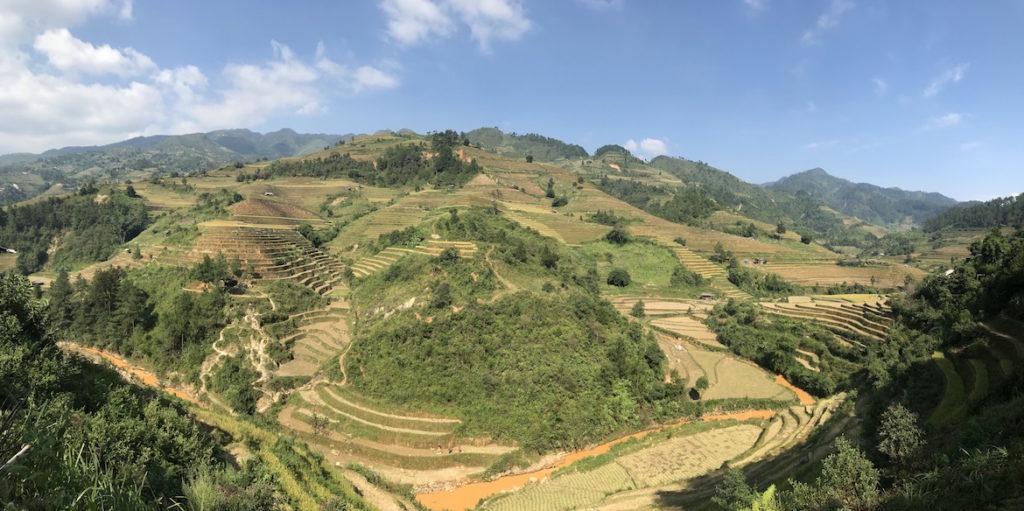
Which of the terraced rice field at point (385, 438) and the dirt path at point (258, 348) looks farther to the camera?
the dirt path at point (258, 348)

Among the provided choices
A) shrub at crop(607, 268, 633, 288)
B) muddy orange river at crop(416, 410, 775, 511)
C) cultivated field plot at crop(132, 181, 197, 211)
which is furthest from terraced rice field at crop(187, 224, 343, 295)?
cultivated field plot at crop(132, 181, 197, 211)

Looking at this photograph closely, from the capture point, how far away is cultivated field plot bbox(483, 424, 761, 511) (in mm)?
19219

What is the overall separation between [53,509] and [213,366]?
29434 millimetres

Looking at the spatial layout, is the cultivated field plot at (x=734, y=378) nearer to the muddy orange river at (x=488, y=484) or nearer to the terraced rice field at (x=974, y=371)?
the muddy orange river at (x=488, y=484)

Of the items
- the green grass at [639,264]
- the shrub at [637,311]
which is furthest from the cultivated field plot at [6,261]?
the shrub at [637,311]

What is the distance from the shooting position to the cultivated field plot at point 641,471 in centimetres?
1922

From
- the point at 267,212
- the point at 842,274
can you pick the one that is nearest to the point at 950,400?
the point at 842,274

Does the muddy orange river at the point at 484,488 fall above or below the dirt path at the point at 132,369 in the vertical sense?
above

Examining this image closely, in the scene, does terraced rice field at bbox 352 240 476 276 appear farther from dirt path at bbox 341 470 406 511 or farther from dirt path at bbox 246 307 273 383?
dirt path at bbox 341 470 406 511

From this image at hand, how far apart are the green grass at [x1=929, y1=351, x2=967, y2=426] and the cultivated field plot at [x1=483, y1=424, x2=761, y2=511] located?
11247 mm

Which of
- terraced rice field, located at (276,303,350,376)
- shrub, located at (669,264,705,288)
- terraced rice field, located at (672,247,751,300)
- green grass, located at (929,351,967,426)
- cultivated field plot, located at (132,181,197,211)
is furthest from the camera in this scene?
cultivated field plot, located at (132,181,197,211)

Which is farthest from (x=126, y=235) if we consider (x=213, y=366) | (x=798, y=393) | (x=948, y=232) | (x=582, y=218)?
(x=948, y=232)

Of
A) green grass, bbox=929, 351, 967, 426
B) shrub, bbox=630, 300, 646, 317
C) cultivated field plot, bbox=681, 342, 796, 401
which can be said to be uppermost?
green grass, bbox=929, 351, 967, 426

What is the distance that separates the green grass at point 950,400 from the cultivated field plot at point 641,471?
11.2m
